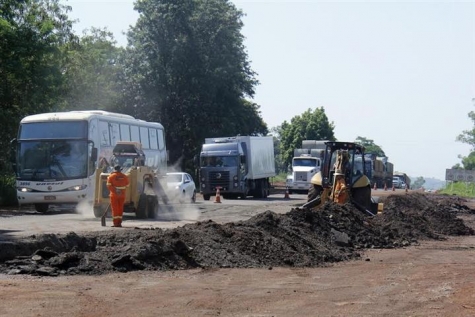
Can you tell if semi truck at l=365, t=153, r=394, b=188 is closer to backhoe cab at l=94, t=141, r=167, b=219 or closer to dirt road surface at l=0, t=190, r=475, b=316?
backhoe cab at l=94, t=141, r=167, b=219

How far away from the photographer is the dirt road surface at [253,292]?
1068cm

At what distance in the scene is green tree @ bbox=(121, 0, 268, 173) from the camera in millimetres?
66875

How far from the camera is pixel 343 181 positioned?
28.0 metres

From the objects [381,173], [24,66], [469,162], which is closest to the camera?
[24,66]

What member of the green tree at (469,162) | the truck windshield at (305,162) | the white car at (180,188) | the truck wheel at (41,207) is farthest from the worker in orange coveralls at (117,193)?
the green tree at (469,162)

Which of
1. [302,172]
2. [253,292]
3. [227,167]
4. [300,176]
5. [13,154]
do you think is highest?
[13,154]

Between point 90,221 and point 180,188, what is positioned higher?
point 180,188

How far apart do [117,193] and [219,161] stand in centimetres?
2635

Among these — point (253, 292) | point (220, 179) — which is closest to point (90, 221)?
point (253, 292)

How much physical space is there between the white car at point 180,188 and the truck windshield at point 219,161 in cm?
747

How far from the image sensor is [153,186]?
28844mm

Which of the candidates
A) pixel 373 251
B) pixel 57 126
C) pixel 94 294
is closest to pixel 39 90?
pixel 57 126

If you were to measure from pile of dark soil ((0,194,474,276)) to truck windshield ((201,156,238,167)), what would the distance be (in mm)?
25900

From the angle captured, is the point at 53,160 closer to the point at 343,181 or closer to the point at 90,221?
the point at 90,221
